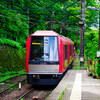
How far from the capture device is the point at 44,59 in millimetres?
14242

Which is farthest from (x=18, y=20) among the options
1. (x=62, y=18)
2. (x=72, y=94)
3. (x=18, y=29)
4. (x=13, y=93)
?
(x=62, y=18)

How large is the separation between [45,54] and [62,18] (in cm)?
3608

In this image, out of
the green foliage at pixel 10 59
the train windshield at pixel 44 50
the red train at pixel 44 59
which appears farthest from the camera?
the green foliage at pixel 10 59

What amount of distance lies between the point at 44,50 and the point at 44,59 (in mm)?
511

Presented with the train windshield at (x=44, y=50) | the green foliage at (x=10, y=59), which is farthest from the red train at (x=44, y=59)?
the green foliage at (x=10, y=59)

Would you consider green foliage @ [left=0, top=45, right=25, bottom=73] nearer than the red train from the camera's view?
No

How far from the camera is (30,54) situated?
14445mm

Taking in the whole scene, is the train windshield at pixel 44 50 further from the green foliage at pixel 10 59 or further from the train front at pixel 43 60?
the green foliage at pixel 10 59

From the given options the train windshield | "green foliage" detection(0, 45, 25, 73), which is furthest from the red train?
"green foliage" detection(0, 45, 25, 73)

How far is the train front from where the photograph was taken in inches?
557

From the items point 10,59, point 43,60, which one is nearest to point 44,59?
point 43,60

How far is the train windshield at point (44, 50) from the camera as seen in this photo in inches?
562

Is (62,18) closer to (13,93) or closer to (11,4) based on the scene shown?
(11,4)

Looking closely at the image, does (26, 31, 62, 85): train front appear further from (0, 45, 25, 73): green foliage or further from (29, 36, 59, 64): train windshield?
(0, 45, 25, 73): green foliage
